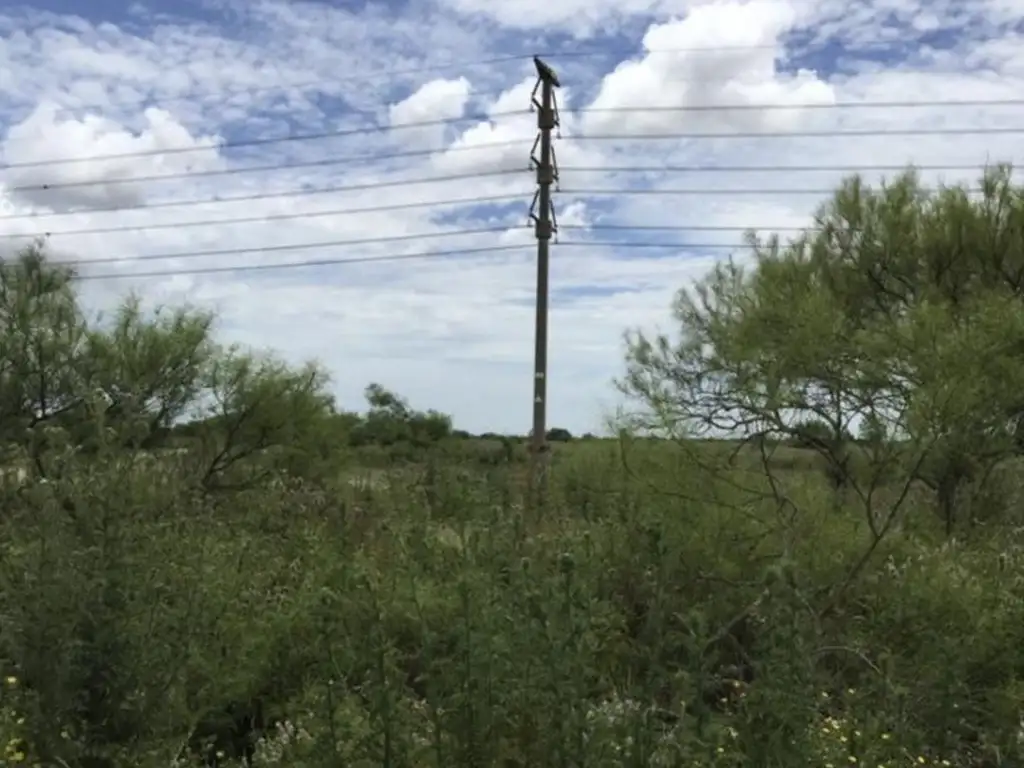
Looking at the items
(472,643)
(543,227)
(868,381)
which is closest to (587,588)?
(472,643)

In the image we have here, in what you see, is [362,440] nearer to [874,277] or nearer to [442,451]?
[874,277]

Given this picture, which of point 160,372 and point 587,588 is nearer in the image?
point 587,588

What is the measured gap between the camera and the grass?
4062mm

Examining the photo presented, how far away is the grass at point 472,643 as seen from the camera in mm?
4062

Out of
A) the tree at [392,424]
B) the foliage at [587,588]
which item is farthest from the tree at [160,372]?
the foliage at [587,588]

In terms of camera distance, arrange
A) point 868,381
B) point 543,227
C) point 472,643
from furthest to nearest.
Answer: point 543,227 → point 868,381 → point 472,643

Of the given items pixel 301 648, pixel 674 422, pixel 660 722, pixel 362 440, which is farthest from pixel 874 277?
pixel 660 722

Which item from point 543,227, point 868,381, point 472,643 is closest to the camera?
point 472,643

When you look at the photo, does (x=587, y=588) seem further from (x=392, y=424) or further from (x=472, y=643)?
(x=392, y=424)

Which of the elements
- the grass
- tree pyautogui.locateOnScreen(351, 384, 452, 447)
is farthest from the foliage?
tree pyautogui.locateOnScreen(351, 384, 452, 447)

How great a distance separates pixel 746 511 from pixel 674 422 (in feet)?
4.85

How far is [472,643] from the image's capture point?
14.4ft

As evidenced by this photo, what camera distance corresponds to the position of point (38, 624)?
4.70m

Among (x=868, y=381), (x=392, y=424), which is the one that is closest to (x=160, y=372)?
(x=392, y=424)
